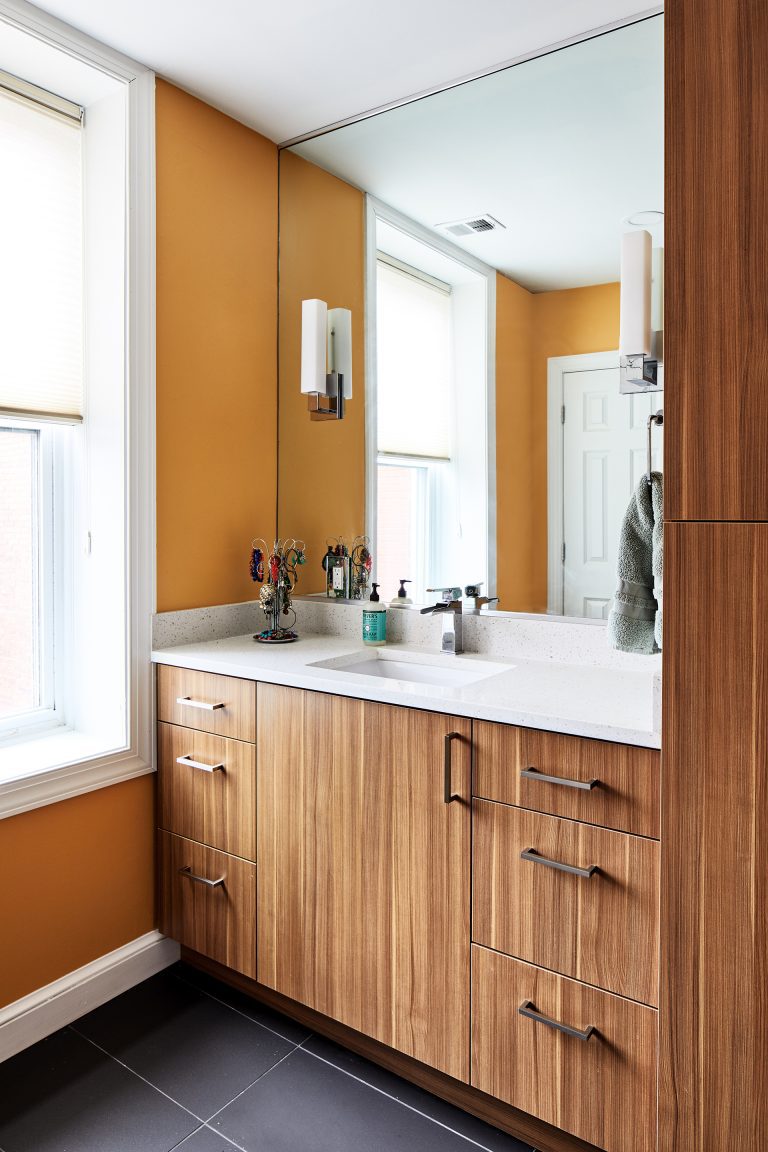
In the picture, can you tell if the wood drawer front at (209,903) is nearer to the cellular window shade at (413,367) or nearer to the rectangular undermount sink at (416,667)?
the rectangular undermount sink at (416,667)

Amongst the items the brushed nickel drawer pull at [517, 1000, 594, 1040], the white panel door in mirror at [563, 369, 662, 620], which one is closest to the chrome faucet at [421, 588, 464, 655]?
the white panel door in mirror at [563, 369, 662, 620]

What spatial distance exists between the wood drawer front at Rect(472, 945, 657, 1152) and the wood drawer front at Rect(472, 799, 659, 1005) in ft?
0.13

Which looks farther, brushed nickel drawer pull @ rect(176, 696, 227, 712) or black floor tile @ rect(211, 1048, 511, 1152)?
brushed nickel drawer pull @ rect(176, 696, 227, 712)

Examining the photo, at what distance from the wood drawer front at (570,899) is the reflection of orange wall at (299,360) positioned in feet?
4.02

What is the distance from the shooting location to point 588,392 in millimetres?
1978

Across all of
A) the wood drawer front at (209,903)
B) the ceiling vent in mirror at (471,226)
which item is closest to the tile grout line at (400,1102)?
the wood drawer front at (209,903)

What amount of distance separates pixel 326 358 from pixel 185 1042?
1.90 metres

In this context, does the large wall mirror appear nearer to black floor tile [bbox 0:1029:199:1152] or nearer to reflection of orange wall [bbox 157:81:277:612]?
reflection of orange wall [bbox 157:81:277:612]

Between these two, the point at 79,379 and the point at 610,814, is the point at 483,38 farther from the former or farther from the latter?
the point at 610,814

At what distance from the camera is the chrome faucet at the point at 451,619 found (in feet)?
7.09

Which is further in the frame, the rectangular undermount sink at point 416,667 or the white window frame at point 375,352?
the white window frame at point 375,352

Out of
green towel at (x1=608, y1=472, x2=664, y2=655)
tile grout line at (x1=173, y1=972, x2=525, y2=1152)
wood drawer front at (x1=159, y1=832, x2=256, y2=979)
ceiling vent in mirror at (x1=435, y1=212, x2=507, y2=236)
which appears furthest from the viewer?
ceiling vent in mirror at (x1=435, y1=212, x2=507, y2=236)

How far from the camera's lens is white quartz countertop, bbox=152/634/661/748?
145 centimetres

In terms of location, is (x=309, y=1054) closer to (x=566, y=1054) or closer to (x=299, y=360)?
(x=566, y=1054)
